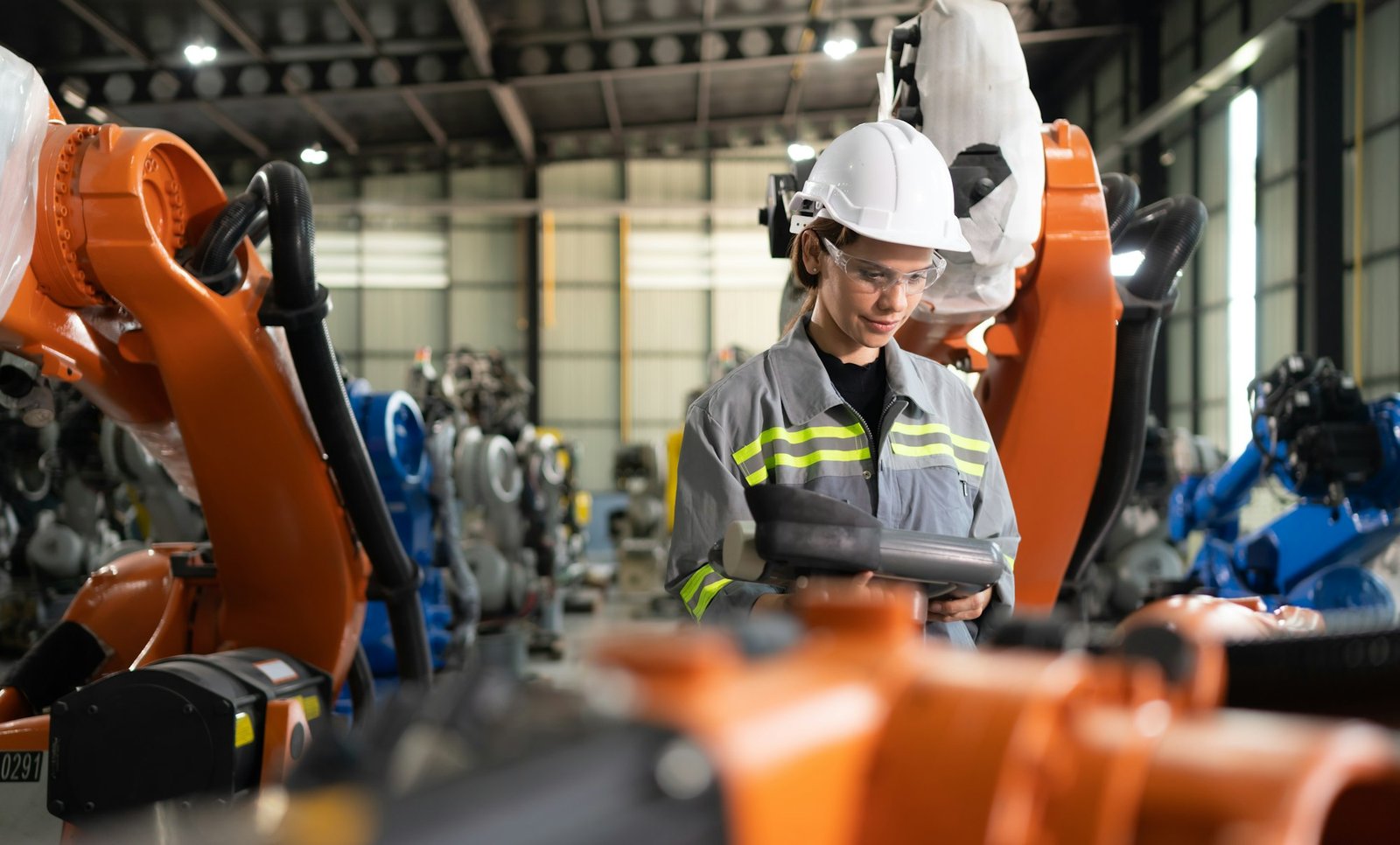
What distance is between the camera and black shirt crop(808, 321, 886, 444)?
7.62 feet

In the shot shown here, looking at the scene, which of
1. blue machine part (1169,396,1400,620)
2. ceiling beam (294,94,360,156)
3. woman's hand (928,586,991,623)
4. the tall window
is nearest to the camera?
woman's hand (928,586,991,623)

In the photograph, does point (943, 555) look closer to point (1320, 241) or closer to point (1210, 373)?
point (1320, 241)

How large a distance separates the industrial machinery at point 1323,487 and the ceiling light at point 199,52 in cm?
1333

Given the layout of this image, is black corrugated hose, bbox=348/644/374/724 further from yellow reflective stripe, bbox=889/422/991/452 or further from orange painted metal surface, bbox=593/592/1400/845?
orange painted metal surface, bbox=593/592/1400/845

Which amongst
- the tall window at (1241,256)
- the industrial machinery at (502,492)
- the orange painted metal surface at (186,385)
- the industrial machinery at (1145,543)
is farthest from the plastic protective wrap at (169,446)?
the tall window at (1241,256)

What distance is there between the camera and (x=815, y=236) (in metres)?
2.31

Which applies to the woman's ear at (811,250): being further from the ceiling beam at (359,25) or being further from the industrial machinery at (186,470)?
the ceiling beam at (359,25)

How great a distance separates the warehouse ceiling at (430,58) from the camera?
1436 centimetres

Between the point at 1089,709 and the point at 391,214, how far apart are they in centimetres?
2144

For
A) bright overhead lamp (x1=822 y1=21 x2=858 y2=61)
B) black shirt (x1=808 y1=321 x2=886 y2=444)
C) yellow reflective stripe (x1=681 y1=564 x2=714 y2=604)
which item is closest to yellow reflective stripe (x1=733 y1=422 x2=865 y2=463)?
black shirt (x1=808 y1=321 x2=886 y2=444)

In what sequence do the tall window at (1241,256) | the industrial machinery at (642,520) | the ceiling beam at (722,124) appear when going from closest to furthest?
the tall window at (1241,256), the industrial machinery at (642,520), the ceiling beam at (722,124)

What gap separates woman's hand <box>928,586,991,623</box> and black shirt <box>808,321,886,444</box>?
→ 474mm

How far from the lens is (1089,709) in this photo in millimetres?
684

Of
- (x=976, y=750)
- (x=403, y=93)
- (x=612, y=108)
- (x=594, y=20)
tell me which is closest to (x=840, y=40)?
(x=594, y=20)
